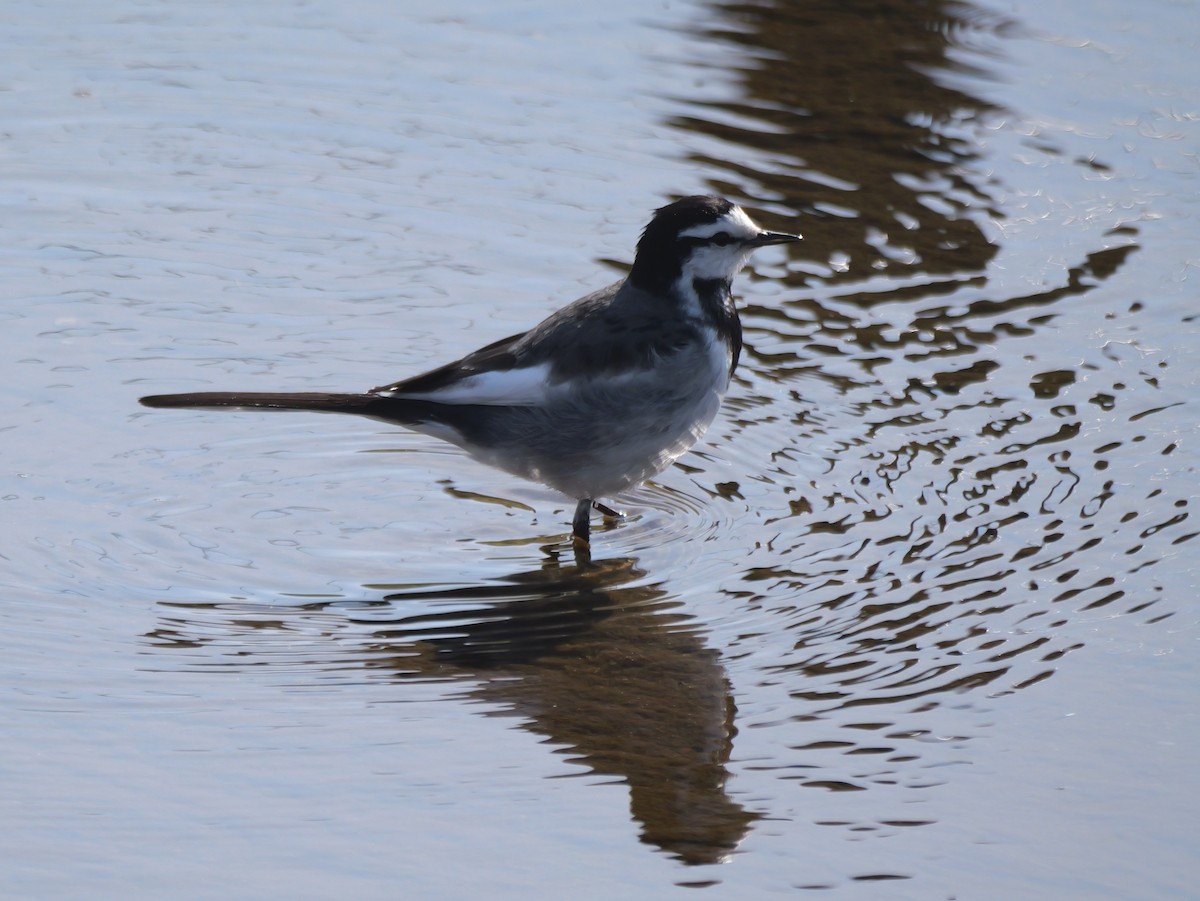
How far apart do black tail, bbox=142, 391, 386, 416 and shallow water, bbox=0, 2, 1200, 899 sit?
360mm

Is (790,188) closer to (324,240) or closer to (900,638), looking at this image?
(324,240)

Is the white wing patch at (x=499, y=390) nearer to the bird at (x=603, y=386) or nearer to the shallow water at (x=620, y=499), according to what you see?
the bird at (x=603, y=386)

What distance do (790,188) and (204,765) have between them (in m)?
A: 5.51

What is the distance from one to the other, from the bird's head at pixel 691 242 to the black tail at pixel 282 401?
111cm

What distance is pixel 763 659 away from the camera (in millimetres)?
5438

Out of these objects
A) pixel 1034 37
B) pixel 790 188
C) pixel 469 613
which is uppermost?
pixel 1034 37

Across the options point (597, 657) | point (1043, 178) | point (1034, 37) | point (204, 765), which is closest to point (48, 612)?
point (204, 765)

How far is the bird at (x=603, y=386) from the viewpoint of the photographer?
6320 mm

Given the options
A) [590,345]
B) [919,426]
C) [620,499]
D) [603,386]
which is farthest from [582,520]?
[919,426]

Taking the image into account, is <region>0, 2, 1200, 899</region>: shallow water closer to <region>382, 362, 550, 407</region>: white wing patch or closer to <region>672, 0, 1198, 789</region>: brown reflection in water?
<region>672, 0, 1198, 789</region>: brown reflection in water

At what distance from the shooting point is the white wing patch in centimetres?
635

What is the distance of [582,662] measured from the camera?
218 inches

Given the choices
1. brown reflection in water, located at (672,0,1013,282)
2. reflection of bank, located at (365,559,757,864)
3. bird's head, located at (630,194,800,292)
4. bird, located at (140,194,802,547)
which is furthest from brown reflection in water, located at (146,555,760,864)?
brown reflection in water, located at (672,0,1013,282)

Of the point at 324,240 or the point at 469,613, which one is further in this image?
the point at 324,240
